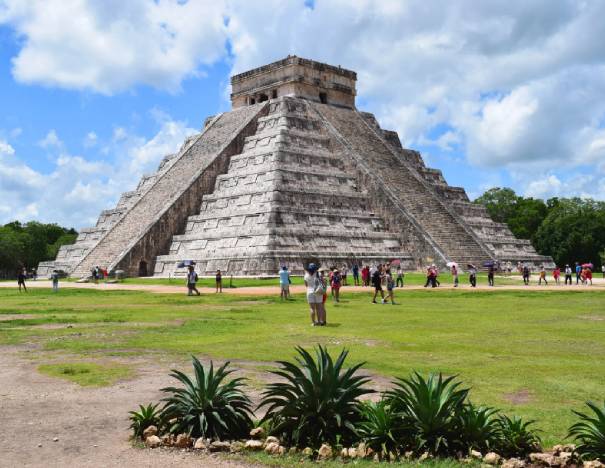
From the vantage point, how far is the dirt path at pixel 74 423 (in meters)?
5.79

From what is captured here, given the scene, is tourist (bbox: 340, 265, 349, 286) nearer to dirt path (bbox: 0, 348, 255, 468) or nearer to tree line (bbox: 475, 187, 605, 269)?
dirt path (bbox: 0, 348, 255, 468)

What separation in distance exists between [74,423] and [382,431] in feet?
10.6

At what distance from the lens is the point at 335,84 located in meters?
49.8

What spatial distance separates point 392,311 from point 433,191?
27.1m

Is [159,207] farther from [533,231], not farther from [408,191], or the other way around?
[533,231]

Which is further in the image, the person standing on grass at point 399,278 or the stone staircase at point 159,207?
the stone staircase at point 159,207

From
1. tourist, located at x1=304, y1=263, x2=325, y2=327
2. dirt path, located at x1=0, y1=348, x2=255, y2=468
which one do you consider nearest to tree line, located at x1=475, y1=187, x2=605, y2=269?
tourist, located at x1=304, y1=263, x2=325, y2=327

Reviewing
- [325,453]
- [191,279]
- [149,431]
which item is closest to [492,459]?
[325,453]

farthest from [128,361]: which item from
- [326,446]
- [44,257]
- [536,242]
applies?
[44,257]

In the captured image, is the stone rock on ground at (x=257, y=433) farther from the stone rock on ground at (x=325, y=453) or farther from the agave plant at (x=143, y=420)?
the agave plant at (x=143, y=420)

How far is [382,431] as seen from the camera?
19.2ft

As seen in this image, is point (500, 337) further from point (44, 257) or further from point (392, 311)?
point (44, 257)

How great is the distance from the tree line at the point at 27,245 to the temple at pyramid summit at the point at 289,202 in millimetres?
25210

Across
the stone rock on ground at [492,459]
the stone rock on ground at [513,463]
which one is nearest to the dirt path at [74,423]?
the stone rock on ground at [492,459]
